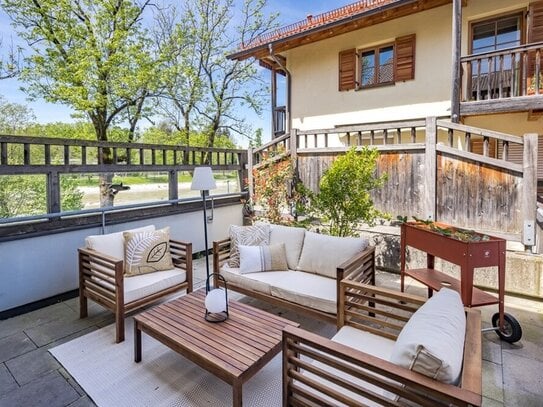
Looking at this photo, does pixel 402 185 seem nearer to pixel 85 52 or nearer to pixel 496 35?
pixel 496 35

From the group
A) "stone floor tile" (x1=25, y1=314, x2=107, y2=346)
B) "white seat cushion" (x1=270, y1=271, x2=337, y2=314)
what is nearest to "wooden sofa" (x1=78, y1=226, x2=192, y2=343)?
"stone floor tile" (x1=25, y1=314, x2=107, y2=346)

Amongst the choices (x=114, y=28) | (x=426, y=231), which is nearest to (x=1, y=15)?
(x=114, y=28)

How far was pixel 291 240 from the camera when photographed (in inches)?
148

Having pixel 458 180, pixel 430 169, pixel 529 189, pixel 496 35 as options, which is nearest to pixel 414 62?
pixel 496 35

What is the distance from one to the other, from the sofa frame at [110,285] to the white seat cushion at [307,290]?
1.16m

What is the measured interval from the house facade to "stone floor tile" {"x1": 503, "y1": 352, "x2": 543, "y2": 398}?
4.66 m

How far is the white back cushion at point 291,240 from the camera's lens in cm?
368

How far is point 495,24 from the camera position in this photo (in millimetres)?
6488

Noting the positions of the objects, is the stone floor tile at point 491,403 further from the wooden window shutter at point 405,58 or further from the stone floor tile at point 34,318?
the wooden window shutter at point 405,58

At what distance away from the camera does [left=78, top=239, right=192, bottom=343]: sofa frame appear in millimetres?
2959

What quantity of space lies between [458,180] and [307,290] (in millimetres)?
2955

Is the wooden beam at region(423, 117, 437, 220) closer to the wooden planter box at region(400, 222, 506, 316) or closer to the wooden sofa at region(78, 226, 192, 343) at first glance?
the wooden planter box at region(400, 222, 506, 316)

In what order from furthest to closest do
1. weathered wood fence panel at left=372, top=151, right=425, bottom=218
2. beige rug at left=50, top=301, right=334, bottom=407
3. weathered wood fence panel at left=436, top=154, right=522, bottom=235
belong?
1. weathered wood fence panel at left=372, top=151, right=425, bottom=218
2. weathered wood fence panel at left=436, top=154, right=522, bottom=235
3. beige rug at left=50, top=301, right=334, bottom=407

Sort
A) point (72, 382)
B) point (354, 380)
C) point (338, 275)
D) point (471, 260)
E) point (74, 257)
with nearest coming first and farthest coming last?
point (354, 380) < point (72, 382) < point (338, 275) < point (471, 260) < point (74, 257)
